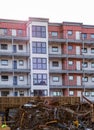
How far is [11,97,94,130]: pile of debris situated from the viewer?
30875 millimetres

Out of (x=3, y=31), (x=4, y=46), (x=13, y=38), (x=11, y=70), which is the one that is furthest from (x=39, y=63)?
(x=3, y=31)

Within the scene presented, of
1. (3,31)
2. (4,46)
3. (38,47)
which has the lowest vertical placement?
(38,47)

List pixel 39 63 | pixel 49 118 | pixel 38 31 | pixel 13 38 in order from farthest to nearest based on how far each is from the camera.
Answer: pixel 38 31 < pixel 39 63 < pixel 13 38 < pixel 49 118

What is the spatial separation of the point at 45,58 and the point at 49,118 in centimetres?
2886

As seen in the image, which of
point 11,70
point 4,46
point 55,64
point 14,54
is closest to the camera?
point 11,70

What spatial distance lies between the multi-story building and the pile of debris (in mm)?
24312

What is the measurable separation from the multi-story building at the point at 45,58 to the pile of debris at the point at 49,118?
24.3 m

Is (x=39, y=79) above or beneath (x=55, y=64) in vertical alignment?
beneath

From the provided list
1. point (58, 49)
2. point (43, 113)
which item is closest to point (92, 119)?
point (43, 113)

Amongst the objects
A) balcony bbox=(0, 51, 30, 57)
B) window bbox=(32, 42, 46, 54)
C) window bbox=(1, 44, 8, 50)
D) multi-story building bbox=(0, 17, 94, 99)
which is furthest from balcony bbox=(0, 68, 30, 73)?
window bbox=(1, 44, 8, 50)

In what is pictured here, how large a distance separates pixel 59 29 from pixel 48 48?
4.62 m

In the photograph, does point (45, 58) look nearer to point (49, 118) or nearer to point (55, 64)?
point (55, 64)

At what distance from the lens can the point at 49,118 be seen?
31938mm

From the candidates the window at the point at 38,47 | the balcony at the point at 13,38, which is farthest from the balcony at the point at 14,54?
the balcony at the point at 13,38
